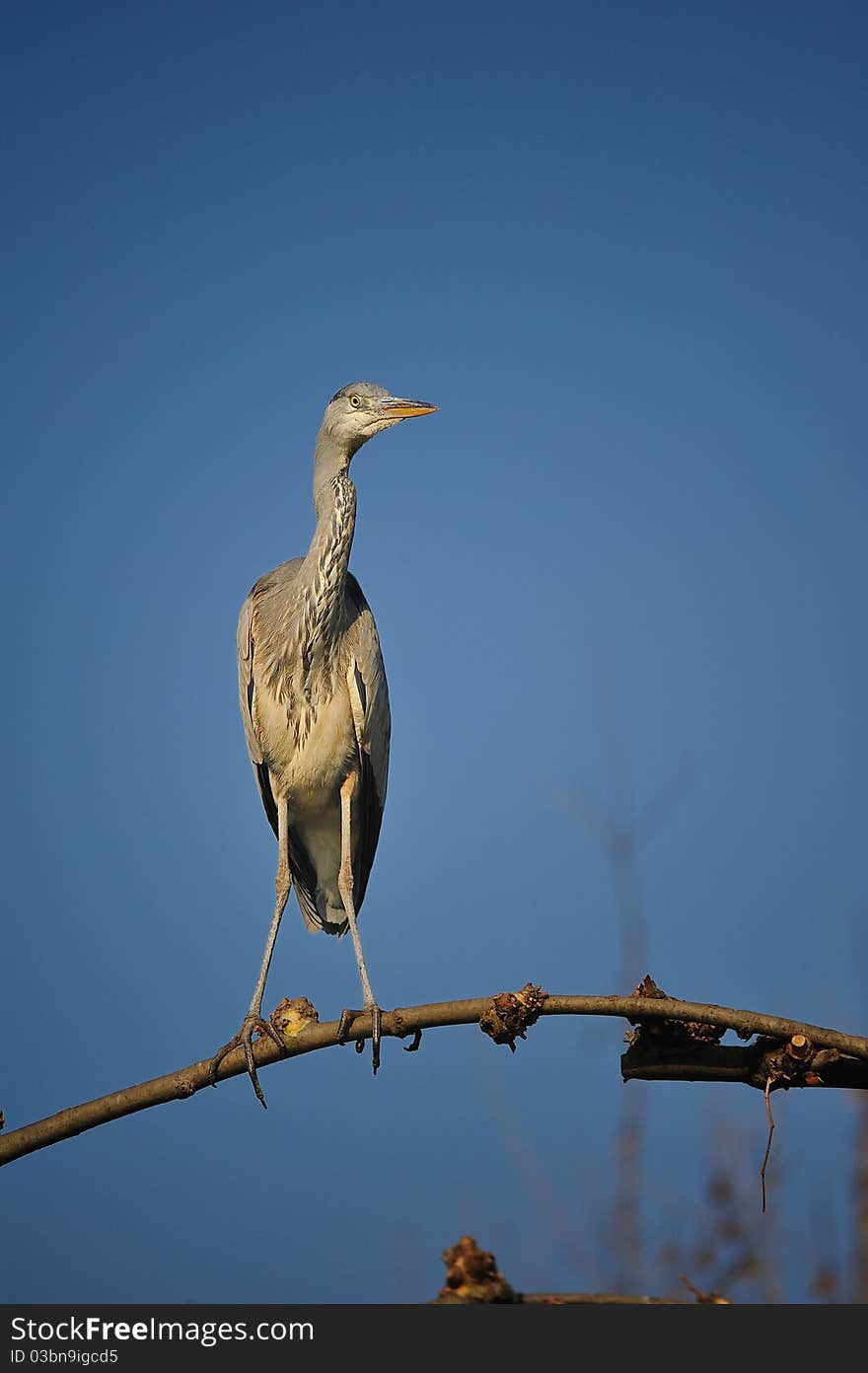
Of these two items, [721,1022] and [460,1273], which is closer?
→ [460,1273]

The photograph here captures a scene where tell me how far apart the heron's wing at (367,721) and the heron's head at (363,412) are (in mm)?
625

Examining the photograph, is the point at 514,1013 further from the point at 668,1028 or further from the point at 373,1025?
the point at 373,1025

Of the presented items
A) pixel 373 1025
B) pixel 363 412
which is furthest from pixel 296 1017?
pixel 363 412

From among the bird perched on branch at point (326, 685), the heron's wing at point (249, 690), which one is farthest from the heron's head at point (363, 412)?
the heron's wing at point (249, 690)

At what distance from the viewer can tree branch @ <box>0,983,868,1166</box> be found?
2.46 m

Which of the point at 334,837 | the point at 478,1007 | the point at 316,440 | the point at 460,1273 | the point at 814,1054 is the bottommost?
the point at 460,1273

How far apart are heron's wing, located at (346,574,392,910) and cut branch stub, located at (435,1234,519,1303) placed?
10.8 ft

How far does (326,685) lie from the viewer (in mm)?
4895

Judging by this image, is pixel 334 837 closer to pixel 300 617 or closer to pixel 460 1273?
pixel 300 617

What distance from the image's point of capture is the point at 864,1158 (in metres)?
5.16

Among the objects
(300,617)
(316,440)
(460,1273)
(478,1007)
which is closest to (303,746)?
(300,617)

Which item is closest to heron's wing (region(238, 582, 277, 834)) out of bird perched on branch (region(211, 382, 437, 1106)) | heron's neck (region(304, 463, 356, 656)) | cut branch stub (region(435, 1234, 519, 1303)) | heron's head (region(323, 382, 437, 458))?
bird perched on branch (region(211, 382, 437, 1106))
